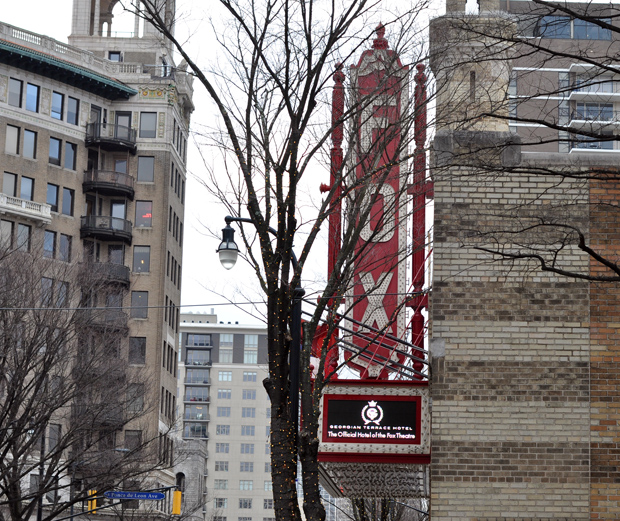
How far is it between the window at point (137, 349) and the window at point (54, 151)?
12144 mm

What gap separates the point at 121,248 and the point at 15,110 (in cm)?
1125

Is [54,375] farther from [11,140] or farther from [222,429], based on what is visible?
[222,429]

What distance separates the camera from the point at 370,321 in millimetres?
21734

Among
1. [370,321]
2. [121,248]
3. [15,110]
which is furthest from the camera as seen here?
[121,248]

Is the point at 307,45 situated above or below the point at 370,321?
above

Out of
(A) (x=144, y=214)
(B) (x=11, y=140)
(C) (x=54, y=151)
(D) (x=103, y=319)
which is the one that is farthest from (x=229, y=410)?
(D) (x=103, y=319)

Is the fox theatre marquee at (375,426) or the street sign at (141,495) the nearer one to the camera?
the fox theatre marquee at (375,426)

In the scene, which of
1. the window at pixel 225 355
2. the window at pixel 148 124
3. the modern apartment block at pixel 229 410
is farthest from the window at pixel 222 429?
the window at pixel 148 124

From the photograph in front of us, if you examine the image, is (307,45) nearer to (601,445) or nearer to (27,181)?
(601,445)

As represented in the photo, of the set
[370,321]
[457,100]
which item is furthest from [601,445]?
[370,321]

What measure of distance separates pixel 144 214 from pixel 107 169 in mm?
3808

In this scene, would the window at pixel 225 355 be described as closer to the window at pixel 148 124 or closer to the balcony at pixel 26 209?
the window at pixel 148 124

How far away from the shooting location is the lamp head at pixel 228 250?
16078mm

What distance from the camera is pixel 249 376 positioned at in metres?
161
